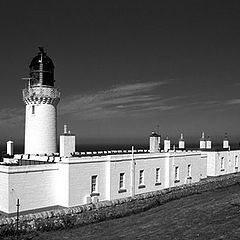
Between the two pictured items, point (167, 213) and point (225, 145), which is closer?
point (167, 213)

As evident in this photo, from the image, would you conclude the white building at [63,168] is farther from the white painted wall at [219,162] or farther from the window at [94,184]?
the white painted wall at [219,162]

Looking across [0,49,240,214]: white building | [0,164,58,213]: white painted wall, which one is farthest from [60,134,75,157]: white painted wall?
[0,164,58,213]: white painted wall

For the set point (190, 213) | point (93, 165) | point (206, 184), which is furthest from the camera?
point (206, 184)

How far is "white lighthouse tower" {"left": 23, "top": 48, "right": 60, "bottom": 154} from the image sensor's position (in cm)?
2570

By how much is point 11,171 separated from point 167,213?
358 inches

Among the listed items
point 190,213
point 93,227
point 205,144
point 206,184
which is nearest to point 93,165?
point 93,227

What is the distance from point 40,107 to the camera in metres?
25.9

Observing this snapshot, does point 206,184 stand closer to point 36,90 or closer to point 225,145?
point 225,145

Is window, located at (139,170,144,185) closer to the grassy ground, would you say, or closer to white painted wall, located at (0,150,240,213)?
white painted wall, located at (0,150,240,213)

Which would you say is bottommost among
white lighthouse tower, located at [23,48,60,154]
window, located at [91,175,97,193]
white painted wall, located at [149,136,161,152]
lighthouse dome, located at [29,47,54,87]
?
window, located at [91,175,97,193]

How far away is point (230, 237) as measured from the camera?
30.4 ft

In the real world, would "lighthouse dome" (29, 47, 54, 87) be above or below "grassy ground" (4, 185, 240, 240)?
above

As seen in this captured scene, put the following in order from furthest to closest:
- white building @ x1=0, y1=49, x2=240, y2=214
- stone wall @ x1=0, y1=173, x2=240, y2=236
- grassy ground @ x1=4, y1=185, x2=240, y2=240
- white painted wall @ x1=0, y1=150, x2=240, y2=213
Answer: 1. white building @ x1=0, y1=49, x2=240, y2=214
2. white painted wall @ x1=0, y1=150, x2=240, y2=213
3. stone wall @ x1=0, y1=173, x2=240, y2=236
4. grassy ground @ x1=4, y1=185, x2=240, y2=240

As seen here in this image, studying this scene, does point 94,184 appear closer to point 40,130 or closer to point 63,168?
point 63,168
